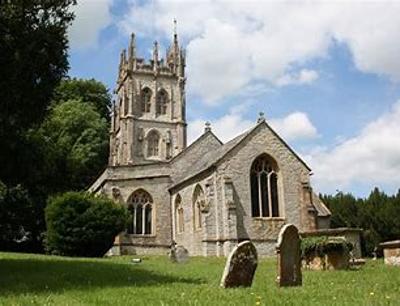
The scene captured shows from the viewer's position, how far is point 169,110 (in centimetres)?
6012

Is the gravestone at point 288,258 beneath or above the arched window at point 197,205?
beneath

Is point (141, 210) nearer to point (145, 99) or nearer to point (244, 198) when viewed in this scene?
point (244, 198)

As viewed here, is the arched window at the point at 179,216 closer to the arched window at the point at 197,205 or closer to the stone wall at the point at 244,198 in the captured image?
the arched window at the point at 197,205

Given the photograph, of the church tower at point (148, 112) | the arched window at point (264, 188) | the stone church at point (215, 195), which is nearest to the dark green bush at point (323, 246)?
the stone church at point (215, 195)

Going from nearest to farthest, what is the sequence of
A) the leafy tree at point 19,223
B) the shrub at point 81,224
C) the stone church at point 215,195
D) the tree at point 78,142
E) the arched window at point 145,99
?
the shrub at point 81,224 → the stone church at point 215,195 → the leafy tree at point 19,223 → the tree at point 78,142 → the arched window at point 145,99

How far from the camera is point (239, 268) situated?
1162 centimetres

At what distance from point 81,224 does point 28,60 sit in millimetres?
15020

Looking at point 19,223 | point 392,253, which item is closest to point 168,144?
point 19,223

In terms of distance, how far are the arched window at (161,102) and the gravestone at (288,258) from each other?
48.1 meters

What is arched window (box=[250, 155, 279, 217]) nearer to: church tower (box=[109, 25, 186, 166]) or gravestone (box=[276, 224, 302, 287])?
gravestone (box=[276, 224, 302, 287])

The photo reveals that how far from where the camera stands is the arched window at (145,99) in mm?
59406

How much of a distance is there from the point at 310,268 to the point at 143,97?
1684 inches

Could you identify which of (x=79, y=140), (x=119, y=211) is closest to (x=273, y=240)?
(x=119, y=211)

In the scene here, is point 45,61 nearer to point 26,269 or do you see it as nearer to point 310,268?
point 26,269
